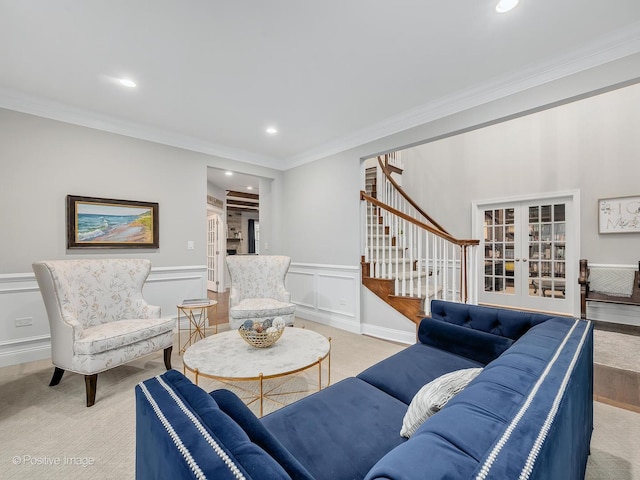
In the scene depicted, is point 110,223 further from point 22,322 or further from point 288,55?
point 288,55

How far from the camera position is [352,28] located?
1965 millimetres

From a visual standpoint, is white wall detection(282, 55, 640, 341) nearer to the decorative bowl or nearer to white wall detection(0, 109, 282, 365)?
white wall detection(0, 109, 282, 365)

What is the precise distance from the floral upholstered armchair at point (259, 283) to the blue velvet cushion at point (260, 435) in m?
2.59

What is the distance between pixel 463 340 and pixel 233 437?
5.68ft

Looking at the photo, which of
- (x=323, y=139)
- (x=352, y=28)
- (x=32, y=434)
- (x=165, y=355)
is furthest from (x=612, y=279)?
(x=32, y=434)

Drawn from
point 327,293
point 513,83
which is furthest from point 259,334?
point 513,83

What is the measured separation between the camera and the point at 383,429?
45.6 inches

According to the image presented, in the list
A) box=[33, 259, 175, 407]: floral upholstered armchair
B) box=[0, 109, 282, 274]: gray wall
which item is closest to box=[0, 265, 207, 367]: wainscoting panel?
box=[0, 109, 282, 274]: gray wall

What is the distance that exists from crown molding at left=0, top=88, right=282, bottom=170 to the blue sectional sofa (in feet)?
11.4

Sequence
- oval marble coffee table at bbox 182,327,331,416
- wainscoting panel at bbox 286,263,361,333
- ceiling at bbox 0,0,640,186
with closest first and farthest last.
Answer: oval marble coffee table at bbox 182,327,331,416, ceiling at bbox 0,0,640,186, wainscoting panel at bbox 286,263,361,333

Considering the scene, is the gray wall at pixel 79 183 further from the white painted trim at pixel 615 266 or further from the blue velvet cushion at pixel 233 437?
the white painted trim at pixel 615 266

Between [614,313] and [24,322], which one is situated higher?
[24,322]

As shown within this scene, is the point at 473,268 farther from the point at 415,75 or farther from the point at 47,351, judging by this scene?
the point at 47,351

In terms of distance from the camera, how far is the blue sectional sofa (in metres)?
0.54
